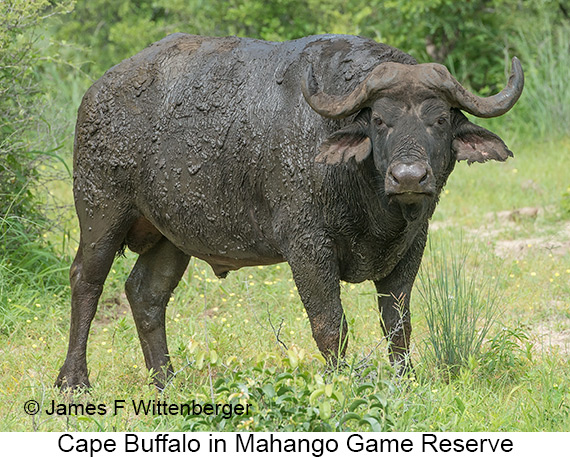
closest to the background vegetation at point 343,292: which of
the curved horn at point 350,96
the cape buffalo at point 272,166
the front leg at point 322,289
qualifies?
the front leg at point 322,289

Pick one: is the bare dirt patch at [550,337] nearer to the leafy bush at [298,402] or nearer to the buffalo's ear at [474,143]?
the buffalo's ear at [474,143]

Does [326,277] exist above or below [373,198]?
below

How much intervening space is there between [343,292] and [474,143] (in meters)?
2.89

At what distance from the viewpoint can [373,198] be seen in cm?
463

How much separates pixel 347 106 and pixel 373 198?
1.77ft

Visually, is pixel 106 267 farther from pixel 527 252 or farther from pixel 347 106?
pixel 527 252

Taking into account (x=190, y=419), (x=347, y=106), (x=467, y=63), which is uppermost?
(x=467, y=63)

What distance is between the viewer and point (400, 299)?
500 cm

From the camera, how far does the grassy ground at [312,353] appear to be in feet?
14.0

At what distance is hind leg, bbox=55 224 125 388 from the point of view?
5.51 meters

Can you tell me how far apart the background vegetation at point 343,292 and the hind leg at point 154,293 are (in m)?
0.17

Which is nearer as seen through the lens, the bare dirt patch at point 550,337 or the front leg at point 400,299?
the front leg at point 400,299

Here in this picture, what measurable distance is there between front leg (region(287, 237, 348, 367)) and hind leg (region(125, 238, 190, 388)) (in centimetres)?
130

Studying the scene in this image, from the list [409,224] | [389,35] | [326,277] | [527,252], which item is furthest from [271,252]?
[389,35]
